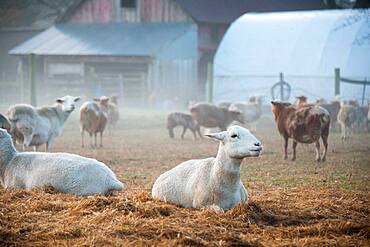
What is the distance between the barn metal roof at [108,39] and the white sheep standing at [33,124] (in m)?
17.9

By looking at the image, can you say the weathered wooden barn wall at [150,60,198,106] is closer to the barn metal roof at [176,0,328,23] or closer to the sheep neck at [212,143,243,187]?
the barn metal roof at [176,0,328,23]

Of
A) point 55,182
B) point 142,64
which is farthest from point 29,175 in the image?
point 142,64

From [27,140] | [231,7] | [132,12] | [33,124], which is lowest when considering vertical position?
[27,140]

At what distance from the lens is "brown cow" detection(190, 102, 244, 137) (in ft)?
70.9

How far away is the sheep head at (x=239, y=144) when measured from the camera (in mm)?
8602

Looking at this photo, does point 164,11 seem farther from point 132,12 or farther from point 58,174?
point 58,174

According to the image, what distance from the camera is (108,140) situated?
67.2ft

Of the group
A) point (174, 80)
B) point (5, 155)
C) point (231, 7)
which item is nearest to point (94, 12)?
point (174, 80)

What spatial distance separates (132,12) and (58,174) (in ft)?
95.5

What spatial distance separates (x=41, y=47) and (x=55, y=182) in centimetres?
2864

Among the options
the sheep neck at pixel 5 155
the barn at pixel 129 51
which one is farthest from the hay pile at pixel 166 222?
the barn at pixel 129 51

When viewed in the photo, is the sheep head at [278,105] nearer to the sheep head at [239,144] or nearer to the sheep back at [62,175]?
the sheep back at [62,175]

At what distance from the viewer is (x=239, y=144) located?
877 cm

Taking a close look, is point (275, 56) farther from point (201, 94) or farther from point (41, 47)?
point (41, 47)
